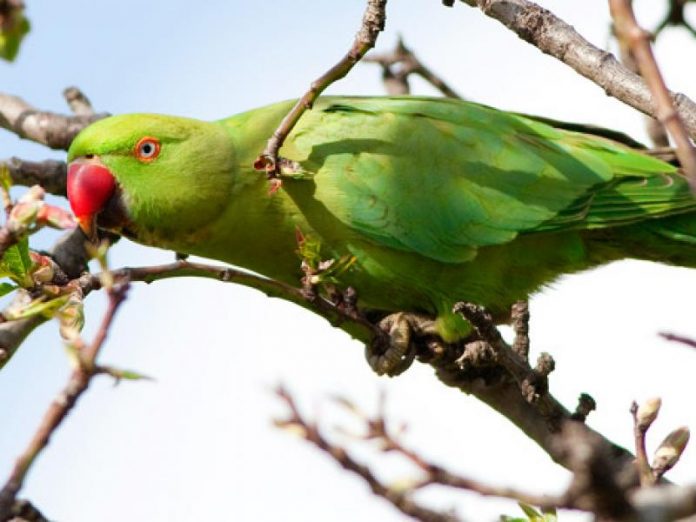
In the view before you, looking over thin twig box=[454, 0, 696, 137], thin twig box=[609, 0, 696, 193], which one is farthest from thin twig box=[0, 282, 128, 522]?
thin twig box=[454, 0, 696, 137]

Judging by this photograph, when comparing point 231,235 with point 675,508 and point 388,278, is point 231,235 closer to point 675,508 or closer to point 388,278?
point 388,278

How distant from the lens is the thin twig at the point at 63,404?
65.8 inches

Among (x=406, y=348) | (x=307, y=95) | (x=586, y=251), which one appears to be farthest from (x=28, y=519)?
(x=586, y=251)

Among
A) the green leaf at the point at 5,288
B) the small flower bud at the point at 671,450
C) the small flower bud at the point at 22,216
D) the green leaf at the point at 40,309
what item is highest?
the small flower bud at the point at 671,450

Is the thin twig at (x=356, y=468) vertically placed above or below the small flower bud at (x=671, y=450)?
below

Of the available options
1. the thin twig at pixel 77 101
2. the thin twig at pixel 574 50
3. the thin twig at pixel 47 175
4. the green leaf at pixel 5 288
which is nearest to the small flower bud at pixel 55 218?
the green leaf at pixel 5 288

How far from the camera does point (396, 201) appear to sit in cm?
452

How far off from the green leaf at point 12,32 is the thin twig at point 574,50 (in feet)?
7.27

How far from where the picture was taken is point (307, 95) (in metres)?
3.29

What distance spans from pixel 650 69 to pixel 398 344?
9.77 ft

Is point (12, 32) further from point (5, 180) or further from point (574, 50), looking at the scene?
point (574, 50)

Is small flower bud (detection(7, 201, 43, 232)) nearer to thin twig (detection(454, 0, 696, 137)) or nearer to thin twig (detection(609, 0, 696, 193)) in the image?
thin twig (detection(609, 0, 696, 193))

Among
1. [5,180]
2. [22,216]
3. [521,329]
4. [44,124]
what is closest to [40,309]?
[22,216]

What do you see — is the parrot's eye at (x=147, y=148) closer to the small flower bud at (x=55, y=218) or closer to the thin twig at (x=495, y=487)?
the small flower bud at (x=55, y=218)
